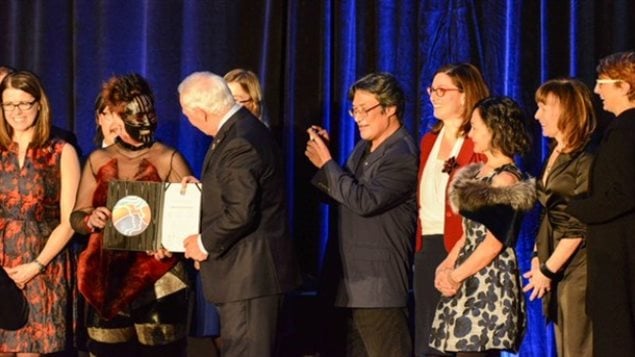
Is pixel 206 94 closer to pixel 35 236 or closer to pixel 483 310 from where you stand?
pixel 35 236

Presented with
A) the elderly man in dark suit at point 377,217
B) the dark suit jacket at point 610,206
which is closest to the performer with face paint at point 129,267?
the elderly man in dark suit at point 377,217

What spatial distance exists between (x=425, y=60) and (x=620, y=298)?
1984 millimetres

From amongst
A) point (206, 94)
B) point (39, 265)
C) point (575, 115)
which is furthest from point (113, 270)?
point (575, 115)

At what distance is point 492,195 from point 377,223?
67cm

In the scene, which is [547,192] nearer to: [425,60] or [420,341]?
[420,341]

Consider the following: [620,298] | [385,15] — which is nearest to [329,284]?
[620,298]

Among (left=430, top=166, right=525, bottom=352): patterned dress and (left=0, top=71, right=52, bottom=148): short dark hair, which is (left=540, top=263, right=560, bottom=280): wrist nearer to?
(left=430, top=166, right=525, bottom=352): patterned dress

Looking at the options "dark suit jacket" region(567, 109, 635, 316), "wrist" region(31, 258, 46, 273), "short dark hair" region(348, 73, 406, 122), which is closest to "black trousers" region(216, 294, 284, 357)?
"short dark hair" region(348, 73, 406, 122)

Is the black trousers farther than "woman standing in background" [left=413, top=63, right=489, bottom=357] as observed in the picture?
No

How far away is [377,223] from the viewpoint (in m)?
5.15

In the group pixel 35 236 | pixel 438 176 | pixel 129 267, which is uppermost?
pixel 438 176

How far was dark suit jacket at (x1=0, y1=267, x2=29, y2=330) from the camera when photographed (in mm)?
3627

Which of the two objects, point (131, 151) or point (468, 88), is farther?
point (131, 151)

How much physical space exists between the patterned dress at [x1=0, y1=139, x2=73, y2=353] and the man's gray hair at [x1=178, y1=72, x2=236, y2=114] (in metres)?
1.07
